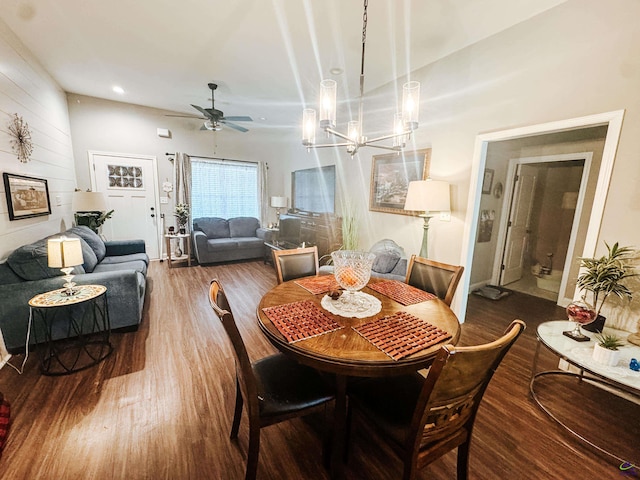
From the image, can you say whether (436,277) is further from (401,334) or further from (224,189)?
(224,189)

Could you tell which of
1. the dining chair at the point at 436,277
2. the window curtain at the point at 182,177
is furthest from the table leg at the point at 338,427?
the window curtain at the point at 182,177

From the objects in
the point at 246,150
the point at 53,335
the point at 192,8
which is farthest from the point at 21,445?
the point at 246,150

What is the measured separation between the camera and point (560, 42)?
6.80 ft

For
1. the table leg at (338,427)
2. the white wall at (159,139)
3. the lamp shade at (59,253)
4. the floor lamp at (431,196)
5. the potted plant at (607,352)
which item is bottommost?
the table leg at (338,427)

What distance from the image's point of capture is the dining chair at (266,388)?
1111 millimetres

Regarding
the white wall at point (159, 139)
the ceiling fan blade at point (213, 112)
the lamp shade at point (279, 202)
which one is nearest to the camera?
the ceiling fan blade at point (213, 112)

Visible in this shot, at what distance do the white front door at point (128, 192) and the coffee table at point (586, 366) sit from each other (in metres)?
6.13

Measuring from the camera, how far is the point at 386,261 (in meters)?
3.27

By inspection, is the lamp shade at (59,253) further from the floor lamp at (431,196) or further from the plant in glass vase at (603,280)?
the plant in glass vase at (603,280)

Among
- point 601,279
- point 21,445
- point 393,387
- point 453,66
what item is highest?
point 453,66

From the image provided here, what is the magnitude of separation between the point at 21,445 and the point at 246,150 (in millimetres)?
5697

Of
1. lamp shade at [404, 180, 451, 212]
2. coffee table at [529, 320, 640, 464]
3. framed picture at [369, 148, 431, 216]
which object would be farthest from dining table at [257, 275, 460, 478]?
framed picture at [369, 148, 431, 216]

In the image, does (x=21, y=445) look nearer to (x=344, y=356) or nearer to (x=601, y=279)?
(x=344, y=356)

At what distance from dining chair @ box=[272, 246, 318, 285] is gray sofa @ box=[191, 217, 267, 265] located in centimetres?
325
